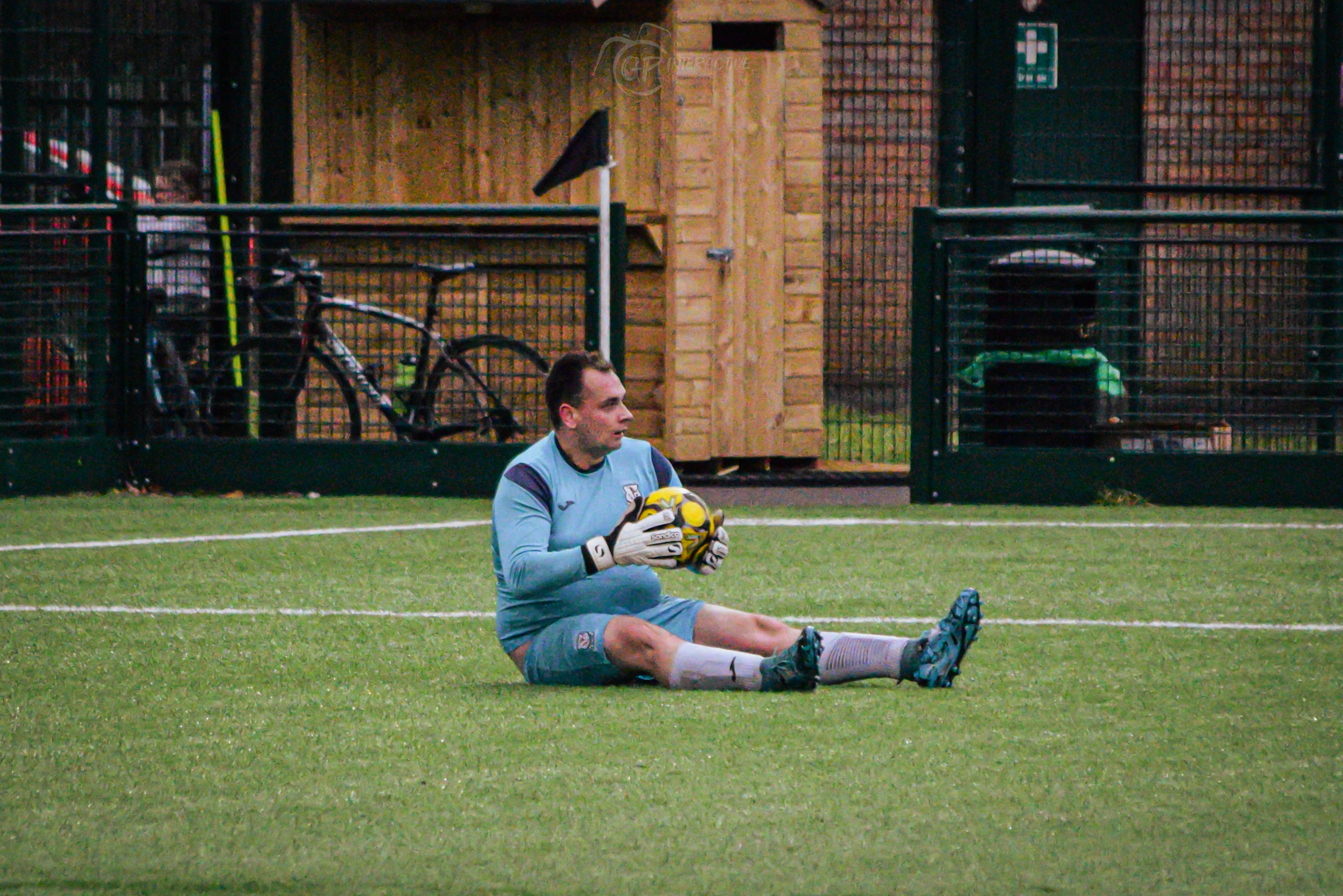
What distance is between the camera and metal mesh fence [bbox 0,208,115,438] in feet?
38.6

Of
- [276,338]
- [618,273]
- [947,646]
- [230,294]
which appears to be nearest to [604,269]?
[618,273]

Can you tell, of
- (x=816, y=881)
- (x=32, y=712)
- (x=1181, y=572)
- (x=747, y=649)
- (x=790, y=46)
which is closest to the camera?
(x=816, y=881)

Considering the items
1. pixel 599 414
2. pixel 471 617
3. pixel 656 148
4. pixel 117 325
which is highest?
pixel 656 148

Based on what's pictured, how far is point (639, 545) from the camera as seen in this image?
585cm

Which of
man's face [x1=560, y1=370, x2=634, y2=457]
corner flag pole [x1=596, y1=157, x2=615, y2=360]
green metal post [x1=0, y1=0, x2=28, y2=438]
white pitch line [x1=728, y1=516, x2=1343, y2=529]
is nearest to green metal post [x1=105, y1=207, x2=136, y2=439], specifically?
green metal post [x1=0, y1=0, x2=28, y2=438]

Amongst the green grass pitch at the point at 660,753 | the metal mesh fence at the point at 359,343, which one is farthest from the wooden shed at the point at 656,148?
the green grass pitch at the point at 660,753

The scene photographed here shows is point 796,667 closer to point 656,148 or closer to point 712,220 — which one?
point 712,220

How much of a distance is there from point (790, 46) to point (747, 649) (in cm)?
680

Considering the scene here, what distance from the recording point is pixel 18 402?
38.8 feet

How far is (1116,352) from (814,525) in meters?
2.16

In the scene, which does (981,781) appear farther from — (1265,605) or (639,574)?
(1265,605)

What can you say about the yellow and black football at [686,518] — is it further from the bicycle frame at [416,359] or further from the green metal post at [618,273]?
the bicycle frame at [416,359]

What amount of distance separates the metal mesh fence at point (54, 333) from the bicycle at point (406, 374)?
28.9 inches

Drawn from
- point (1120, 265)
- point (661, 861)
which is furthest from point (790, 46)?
point (661, 861)
